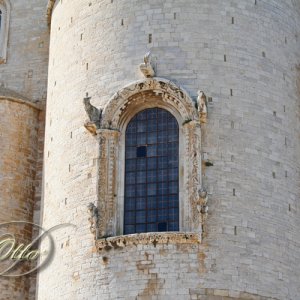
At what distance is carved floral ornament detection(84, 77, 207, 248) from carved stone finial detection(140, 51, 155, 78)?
154 mm

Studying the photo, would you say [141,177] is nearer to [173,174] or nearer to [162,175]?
[162,175]

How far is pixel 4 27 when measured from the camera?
1256 inches

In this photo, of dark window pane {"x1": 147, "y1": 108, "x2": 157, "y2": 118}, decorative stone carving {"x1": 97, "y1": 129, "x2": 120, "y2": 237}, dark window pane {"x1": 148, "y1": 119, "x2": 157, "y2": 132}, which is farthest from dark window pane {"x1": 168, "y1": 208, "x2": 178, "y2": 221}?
dark window pane {"x1": 147, "y1": 108, "x2": 157, "y2": 118}

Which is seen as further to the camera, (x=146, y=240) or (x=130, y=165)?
(x=130, y=165)

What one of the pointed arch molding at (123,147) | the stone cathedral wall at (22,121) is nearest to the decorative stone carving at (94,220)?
the pointed arch molding at (123,147)

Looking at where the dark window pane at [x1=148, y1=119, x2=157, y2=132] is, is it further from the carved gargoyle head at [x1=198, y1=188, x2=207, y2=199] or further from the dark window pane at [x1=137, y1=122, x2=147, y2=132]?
the carved gargoyle head at [x1=198, y1=188, x2=207, y2=199]

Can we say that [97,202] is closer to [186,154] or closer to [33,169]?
[186,154]

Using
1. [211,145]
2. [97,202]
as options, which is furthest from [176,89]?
[97,202]

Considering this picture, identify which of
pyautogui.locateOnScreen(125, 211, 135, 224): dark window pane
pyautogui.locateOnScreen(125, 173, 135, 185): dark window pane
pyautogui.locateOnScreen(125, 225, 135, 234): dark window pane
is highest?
pyautogui.locateOnScreen(125, 173, 135, 185): dark window pane

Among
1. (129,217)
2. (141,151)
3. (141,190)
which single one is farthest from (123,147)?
(129,217)

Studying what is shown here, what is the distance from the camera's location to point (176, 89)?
997 inches

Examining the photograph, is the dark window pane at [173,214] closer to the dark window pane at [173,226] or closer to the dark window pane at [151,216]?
the dark window pane at [173,226]

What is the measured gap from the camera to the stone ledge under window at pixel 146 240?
941 inches

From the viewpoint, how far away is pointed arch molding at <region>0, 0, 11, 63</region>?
103 ft
